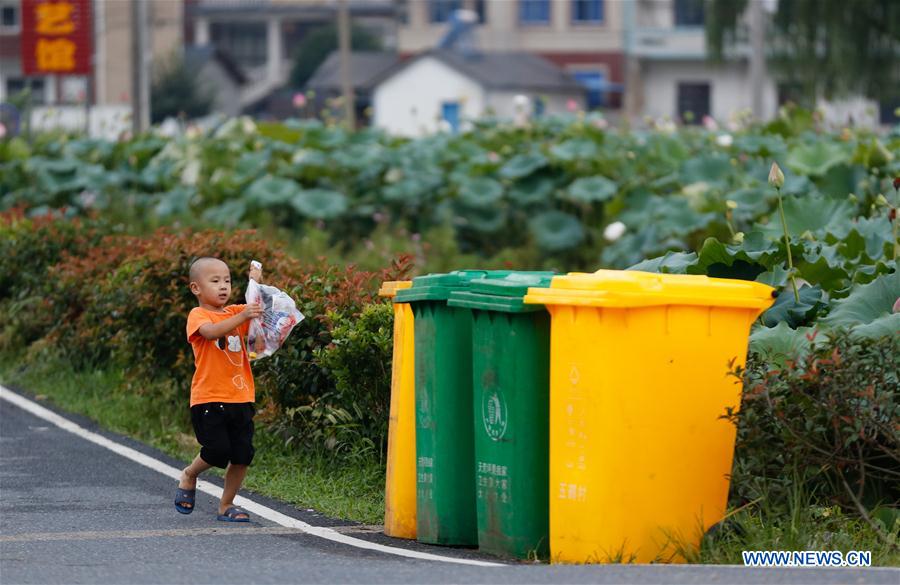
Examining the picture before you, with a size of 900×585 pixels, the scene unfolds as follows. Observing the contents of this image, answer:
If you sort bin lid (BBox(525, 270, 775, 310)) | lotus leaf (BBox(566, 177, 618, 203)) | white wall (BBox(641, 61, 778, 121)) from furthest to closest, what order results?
white wall (BBox(641, 61, 778, 121)) → lotus leaf (BBox(566, 177, 618, 203)) → bin lid (BBox(525, 270, 775, 310))

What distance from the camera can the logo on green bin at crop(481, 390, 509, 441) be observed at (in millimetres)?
7688

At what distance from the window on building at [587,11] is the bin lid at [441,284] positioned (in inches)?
2562

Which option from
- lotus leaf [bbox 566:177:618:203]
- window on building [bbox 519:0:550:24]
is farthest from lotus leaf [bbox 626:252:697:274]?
window on building [bbox 519:0:550:24]

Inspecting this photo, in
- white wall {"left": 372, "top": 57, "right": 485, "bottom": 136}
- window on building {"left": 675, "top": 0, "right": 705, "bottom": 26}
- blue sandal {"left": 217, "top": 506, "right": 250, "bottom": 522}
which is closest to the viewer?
blue sandal {"left": 217, "top": 506, "right": 250, "bottom": 522}

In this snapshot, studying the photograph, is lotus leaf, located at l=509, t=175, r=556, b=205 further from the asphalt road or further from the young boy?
the young boy

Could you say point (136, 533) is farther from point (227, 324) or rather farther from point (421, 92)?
point (421, 92)

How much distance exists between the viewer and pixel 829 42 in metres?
32.5

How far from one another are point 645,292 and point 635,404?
451 mm

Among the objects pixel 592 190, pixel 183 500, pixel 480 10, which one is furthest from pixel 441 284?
pixel 480 10

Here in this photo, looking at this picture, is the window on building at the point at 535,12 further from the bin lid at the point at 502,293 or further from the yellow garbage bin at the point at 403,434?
the bin lid at the point at 502,293

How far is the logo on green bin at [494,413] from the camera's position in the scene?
7.69 m

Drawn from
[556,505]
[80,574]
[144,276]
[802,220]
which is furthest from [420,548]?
[802,220]

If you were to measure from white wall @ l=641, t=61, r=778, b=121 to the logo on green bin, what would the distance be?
59491mm

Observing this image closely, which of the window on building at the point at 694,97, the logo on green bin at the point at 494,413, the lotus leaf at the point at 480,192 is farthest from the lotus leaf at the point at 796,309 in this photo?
the window on building at the point at 694,97
